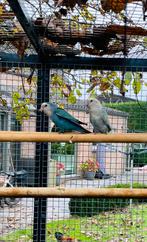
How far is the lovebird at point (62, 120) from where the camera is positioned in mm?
2184

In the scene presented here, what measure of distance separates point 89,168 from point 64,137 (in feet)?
6.34

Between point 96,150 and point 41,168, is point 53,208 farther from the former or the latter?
point 41,168

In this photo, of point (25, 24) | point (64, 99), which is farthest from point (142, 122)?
point (25, 24)

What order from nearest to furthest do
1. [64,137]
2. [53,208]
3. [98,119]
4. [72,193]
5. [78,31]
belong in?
[72,193], [64,137], [78,31], [98,119], [53,208]

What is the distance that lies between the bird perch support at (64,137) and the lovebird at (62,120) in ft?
1.18

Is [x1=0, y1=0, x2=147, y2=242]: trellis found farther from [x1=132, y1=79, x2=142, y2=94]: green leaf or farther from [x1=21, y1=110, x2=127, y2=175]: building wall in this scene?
[x1=21, y1=110, x2=127, y2=175]: building wall

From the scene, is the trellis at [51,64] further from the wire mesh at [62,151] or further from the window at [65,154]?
the window at [65,154]

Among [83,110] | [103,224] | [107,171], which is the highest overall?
[83,110]

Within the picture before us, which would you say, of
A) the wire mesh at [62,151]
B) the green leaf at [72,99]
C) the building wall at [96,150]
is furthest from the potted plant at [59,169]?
the green leaf at [72,99]

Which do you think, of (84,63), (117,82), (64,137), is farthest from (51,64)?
(64,137)

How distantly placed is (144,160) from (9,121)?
1.37 metres

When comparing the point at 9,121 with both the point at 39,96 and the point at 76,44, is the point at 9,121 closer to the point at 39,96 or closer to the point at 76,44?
the point at 39,96

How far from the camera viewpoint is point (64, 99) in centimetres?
308

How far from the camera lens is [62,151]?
10.9 feet
